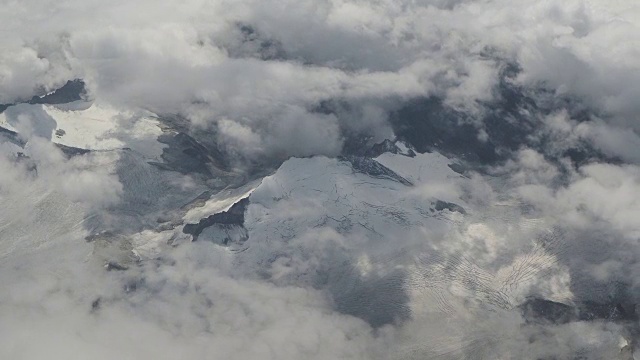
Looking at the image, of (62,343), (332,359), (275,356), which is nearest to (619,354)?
(332,359)

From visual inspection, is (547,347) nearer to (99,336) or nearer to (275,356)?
(275,356)

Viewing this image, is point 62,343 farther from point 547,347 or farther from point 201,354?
point 547,347

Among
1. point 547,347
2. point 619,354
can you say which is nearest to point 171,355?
point 547,347

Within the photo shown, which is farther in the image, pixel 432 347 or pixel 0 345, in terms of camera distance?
pixel 432 347

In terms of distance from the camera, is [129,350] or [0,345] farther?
[129,350]

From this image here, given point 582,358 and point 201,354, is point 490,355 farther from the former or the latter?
point 201,354

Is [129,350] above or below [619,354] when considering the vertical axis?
below

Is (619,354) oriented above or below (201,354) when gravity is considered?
above

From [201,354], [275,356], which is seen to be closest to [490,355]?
[275,356]
